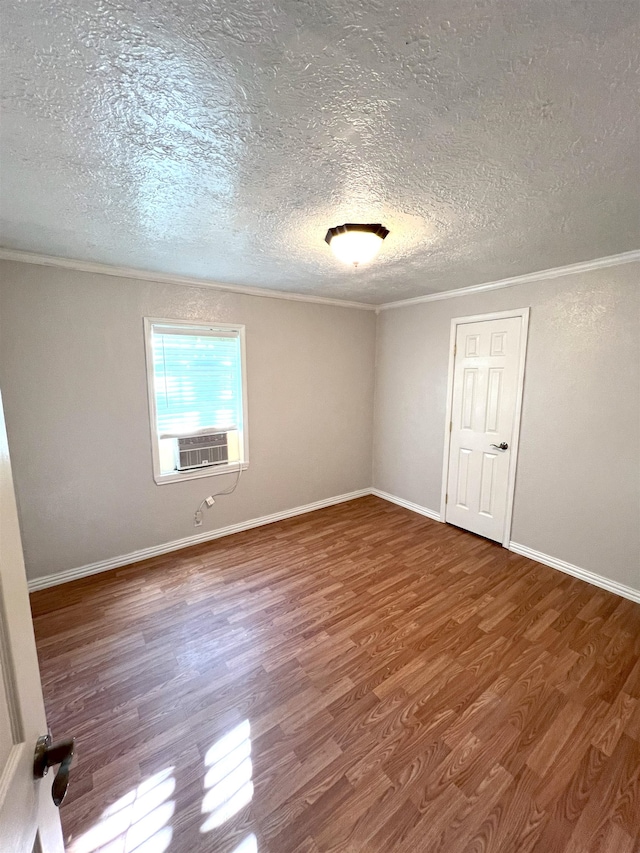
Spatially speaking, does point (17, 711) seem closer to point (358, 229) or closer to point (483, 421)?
point (358, 229)

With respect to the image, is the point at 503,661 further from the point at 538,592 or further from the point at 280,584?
the point at 280,584

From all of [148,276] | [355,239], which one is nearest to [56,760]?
[355,239]

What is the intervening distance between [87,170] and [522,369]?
3.15m

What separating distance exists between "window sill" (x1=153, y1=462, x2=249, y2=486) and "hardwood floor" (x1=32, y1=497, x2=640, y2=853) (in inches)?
29.2

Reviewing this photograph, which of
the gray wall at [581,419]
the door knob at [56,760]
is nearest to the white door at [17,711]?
the door knob at [56,760]

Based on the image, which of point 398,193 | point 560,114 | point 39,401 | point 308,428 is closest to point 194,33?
point 398,193

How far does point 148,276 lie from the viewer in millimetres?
2762

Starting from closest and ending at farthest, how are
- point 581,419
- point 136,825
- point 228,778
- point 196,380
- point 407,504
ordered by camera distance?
point 136,825, point 228,778, point 581,419, point 196,380, point 407,504

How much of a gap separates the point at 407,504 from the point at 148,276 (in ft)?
11.6

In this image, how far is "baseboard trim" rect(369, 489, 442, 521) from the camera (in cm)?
384

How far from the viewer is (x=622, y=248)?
2258 mm

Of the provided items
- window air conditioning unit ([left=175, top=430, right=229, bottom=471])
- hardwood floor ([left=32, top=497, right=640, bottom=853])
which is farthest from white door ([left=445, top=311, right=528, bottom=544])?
window air conditioning unit ([left=175, top=430, right=229, bottom=471])

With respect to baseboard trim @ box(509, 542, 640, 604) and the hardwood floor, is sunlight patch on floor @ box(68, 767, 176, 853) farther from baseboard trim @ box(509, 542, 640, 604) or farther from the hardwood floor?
baseboard trim @ box(509, 542, 640, 604)

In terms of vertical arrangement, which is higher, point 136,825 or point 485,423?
point 485,423
